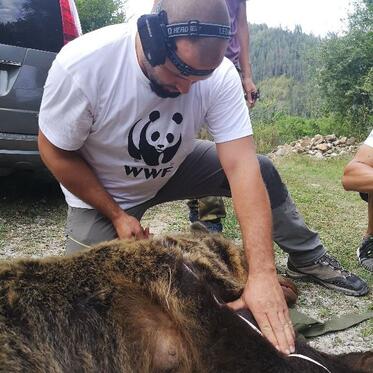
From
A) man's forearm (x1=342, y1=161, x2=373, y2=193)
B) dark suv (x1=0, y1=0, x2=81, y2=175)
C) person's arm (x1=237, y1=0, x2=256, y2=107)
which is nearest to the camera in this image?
man's forearm (x1=342, y1=161, x2=373, y2=193)

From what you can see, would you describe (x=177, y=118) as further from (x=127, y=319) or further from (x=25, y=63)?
(x=25, y=63)

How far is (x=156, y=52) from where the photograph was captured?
2.52 m

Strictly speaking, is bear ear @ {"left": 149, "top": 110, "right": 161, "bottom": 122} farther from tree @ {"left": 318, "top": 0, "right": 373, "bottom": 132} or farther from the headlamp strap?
tree @ {"left": 318, "top": 0, "right": 373, "bottom": 132}

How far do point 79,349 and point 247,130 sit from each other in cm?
168

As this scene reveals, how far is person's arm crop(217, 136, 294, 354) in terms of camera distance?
2197 mm

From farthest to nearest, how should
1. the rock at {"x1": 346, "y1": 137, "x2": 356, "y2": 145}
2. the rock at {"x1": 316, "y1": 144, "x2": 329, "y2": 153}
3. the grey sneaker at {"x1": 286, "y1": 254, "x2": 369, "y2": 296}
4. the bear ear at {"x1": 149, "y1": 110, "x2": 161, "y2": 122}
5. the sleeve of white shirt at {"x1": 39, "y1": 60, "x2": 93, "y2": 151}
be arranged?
the rock at {"x1": 346, "y1": 137, "x2": 356, "y2": 145}
the rock at {"x1": 316, "y1": 144, "x2": 329, "y2": 153}
the grey sneaker at {"x1": 286, "y1": 254, "x2": 369, "y2": 296}
the bear ear at {"x1": 149, "y1": 110, "x2": 161, "y2": 122}
the sleeve of white shirt at {"x1": 39, "y1": 60, "x2": 93, "y2": 151}

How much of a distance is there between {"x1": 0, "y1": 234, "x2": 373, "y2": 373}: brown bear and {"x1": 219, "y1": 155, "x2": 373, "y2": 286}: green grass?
2578mm

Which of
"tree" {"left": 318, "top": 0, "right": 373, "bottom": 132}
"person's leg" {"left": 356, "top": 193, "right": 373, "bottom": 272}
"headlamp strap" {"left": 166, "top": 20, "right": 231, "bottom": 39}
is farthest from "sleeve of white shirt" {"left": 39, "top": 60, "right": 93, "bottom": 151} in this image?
"tree" {"left": 318, "top": 0, "right": 373, "bottom": 132}

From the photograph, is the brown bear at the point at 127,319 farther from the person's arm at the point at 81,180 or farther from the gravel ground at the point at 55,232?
the gravel ground at the point at 55,232

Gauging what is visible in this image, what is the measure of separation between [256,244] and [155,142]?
958 mm

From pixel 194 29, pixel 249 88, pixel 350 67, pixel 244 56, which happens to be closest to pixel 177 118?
pixel 194 29

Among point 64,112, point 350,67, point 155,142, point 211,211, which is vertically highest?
point 350,67

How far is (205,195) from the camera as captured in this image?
383cm

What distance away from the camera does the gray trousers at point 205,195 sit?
3373mm
